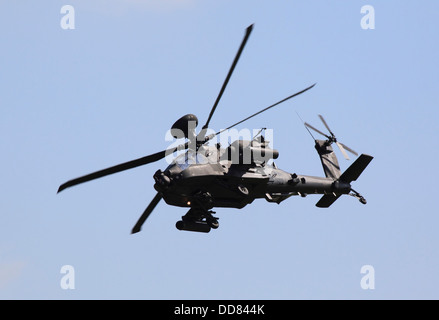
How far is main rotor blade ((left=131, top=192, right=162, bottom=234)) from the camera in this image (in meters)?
35.1

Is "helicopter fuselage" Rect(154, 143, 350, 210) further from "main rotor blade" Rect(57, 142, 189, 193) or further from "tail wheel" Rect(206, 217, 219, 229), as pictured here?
"main rotor blade" Rect(57, 142, 189, 193)

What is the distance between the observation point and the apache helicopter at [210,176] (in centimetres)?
3272

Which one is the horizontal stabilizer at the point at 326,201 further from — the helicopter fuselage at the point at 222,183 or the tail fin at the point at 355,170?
the helicopter fuselage at the point at 222,183

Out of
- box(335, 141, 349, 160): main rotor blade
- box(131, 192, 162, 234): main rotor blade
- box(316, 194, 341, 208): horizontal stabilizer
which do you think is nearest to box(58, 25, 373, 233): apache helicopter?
box(131, 192, 162, 234): main rotor blade

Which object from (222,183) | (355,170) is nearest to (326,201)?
(355,170)

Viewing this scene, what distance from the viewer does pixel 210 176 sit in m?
33.4

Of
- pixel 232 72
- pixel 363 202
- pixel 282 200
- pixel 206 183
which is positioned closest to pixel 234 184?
pixel 206 183

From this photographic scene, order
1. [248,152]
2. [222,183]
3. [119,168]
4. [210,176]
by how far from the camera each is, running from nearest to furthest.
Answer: [119,168], [210,176], [222,183], [248,152]

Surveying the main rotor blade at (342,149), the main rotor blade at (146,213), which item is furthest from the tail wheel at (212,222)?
the main rotor blade at (342,149)

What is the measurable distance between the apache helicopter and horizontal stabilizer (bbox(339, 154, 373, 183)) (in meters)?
3.34

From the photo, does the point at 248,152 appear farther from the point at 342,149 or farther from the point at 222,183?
the point at 342,149

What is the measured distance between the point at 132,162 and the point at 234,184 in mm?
4797

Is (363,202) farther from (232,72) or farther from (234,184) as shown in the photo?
(232,72)

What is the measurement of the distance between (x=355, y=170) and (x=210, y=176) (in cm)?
943
